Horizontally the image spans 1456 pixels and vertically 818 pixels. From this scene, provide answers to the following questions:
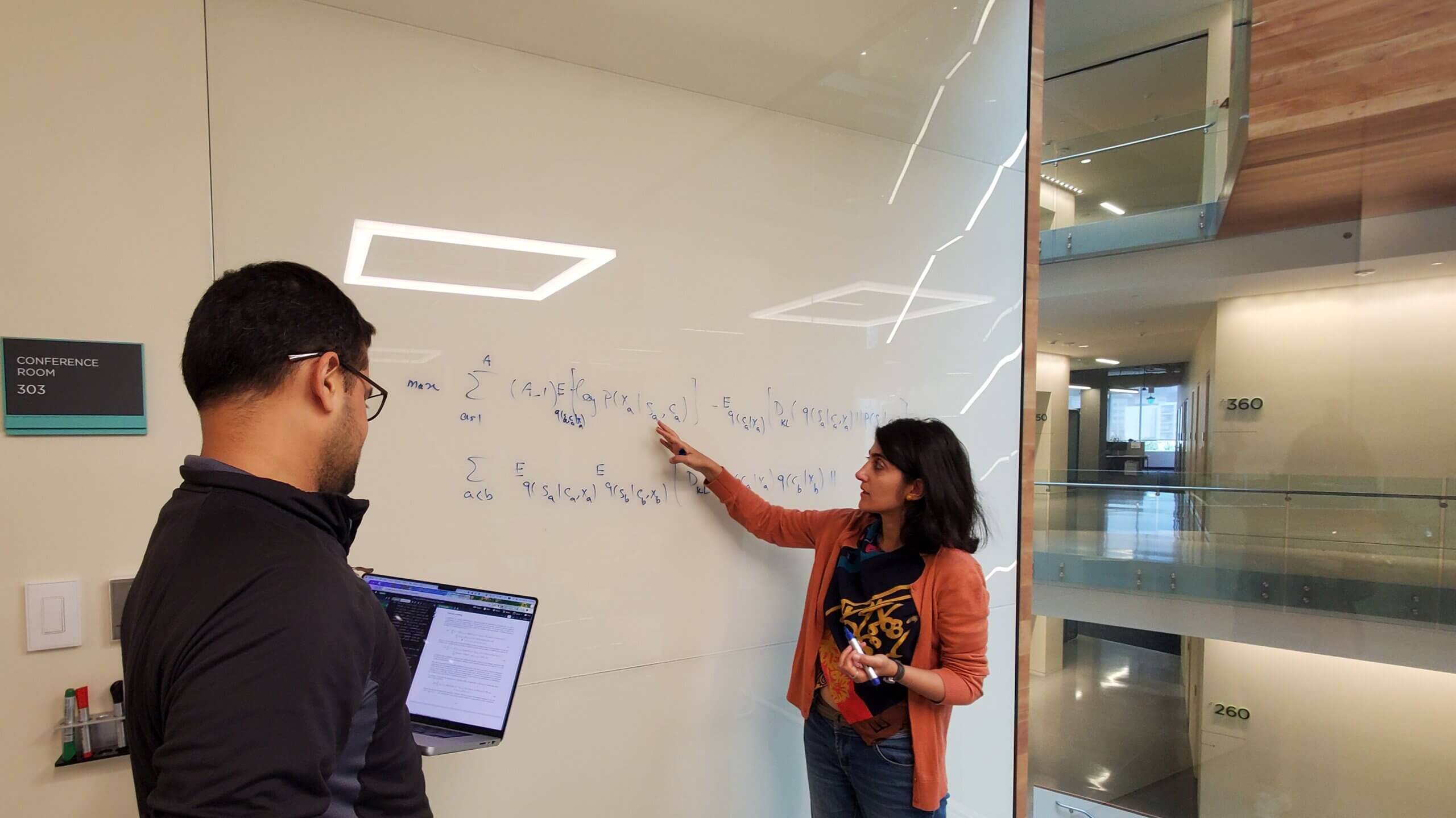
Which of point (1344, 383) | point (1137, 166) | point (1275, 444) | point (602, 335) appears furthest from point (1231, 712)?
point (602, 335)

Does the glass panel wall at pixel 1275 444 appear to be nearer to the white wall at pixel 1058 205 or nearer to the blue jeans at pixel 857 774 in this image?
the white wall at pixel 1058 205

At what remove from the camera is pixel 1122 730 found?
4926mm

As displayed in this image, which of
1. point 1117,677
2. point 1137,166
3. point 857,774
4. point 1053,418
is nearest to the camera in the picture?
point 857,774

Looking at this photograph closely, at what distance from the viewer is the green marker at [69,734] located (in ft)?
4.25

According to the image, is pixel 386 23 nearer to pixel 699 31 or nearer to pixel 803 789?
pixel 699 31

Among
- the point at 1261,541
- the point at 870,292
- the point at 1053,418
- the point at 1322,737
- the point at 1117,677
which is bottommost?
the point at 1117,677

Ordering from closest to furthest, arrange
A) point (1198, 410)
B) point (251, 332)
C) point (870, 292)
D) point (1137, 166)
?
point (251, 332) < point (870, 292) < point (1198, 410) < point (1137, 166)

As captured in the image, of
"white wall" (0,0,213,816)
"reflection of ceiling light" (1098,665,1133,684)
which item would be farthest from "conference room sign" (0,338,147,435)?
"reflection of ceiling light" (1098,665,1133,684)

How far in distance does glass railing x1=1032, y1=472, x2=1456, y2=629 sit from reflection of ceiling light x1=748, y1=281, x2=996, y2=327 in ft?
3.10

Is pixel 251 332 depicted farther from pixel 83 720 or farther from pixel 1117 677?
pixel 1117 677

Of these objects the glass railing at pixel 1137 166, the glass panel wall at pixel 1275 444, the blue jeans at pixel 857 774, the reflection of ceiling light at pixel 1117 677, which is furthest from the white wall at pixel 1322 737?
the blue jeans at pixel 857 774

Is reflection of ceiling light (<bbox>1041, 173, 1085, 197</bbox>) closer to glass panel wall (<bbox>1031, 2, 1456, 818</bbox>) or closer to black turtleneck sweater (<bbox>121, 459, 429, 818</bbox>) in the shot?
glass panel wall (<bbox>1031, 2, 1456, 818</bbox>)

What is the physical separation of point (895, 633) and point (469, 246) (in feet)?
4.61

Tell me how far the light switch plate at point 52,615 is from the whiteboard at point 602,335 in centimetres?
51
